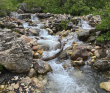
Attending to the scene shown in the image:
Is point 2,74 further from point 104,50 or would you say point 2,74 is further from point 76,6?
point 76,6

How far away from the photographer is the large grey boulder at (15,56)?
16.8 ft

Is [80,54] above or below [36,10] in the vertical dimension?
below

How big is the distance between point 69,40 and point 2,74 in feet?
23.2

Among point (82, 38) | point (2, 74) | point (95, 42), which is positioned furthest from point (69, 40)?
point (2, 74)

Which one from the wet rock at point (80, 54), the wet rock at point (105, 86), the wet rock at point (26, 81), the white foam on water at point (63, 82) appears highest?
the wet rock at point (80, 54)

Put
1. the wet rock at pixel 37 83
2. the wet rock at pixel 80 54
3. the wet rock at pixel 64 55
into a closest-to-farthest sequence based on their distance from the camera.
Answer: the wet rock at pixel 37 83 → the wet rock at pixel 80 54 → the wet rock at pixel 64 55

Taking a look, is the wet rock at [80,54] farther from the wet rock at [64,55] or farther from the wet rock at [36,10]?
the wet rock at [36,10]

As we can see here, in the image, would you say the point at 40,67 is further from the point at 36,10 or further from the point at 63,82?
the point at 36,10

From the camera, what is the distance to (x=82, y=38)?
1014 cm

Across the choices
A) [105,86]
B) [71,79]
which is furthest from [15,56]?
[105,86]

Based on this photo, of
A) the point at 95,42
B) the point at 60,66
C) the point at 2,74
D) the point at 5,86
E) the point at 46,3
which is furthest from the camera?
the point at 46,3

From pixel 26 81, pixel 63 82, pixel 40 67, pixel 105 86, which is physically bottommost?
pixel 63 82

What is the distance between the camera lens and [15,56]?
523cm

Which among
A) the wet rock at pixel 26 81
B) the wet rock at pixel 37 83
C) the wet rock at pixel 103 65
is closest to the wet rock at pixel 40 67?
the wet rock at pixel 37 83
